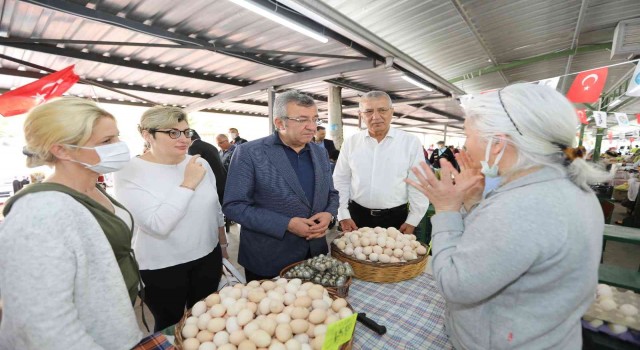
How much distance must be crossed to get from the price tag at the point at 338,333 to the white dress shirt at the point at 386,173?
5.23 ft

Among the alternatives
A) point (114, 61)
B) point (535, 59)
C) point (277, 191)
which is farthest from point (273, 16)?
point (535, 59)

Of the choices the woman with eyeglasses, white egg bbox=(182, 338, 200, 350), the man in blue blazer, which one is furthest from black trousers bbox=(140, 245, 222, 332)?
white egg bbox=(182, 338, 200, 350)

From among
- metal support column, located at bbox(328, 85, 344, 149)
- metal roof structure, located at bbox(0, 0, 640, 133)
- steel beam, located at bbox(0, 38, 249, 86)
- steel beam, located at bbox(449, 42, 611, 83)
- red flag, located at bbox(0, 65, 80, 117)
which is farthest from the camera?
metal support column, located at bbox(328, 85, 344, 149)

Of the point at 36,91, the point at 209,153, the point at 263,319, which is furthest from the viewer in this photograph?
the point at 36,91

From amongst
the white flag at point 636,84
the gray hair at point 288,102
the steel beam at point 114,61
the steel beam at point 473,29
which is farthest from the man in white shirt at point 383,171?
the steel beam at point 114,61

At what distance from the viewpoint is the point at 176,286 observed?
1.78 metres

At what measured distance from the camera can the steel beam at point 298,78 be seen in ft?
18.2

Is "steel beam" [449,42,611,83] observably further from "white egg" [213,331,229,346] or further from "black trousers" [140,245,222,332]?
"white egg" [213,331,229,346]

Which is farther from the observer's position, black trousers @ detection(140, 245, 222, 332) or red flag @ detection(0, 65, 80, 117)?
red flag @ detection(0, 65, 80, 117)

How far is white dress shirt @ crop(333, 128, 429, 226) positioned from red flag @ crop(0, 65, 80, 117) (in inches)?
156

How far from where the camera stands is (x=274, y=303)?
1151 millimetres

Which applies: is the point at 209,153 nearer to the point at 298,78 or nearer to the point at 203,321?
the point at 203,321

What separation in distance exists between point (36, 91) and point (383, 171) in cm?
462

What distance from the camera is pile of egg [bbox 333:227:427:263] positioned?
1.61 meters
